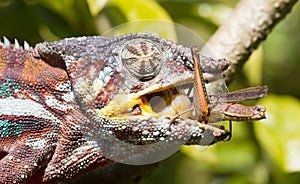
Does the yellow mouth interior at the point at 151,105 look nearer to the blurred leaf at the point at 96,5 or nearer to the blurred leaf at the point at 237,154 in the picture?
the blurred leaf at the point at 96,5

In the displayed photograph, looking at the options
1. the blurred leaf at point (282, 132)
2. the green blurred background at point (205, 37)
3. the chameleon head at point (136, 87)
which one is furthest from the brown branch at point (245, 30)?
the chameleon head at point (136, 87)

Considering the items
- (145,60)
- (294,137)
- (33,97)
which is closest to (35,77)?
(33,97)

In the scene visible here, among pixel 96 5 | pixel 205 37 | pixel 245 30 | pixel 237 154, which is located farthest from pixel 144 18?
pixel 237 154

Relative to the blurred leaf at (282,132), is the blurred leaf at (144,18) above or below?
above

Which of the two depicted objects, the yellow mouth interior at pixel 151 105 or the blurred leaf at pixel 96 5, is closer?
the yellow mouth interior at pixel 151 105

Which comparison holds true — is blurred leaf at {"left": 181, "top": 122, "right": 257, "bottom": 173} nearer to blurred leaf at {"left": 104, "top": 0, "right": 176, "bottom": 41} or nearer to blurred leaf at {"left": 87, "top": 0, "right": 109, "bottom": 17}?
blurred leaf at {"left": 104, "top": 0, "right": 176, "bottom": 41}

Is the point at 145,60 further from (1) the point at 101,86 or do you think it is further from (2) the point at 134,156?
(2) the point at 134,156
